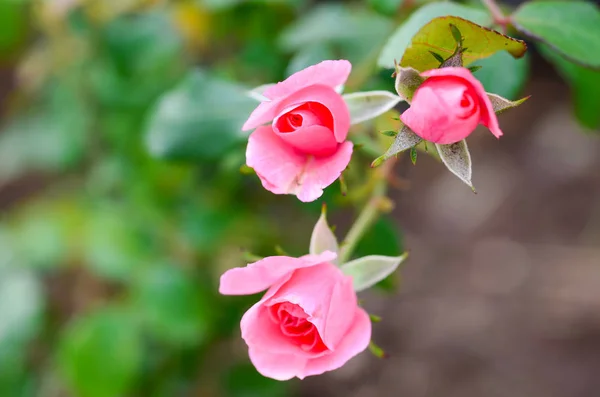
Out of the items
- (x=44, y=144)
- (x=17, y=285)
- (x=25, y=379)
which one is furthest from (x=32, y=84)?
(x=25, y=379)

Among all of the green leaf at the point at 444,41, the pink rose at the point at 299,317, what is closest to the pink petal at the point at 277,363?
the pink rose at the point at 299,317

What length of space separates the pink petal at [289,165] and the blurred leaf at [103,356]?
737 millimetres

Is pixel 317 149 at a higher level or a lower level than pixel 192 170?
higher

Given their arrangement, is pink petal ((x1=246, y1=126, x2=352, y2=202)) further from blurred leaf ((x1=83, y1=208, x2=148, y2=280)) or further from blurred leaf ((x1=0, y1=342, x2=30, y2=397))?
blurred leaf ((x1=0, y1=342, x2=30, y2=397))

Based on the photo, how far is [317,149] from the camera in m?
0.43

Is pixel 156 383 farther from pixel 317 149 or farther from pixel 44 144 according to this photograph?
pixel 317 149

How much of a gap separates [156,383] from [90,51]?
639 millimetres

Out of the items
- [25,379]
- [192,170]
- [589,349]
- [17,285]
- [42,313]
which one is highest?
[192,170]

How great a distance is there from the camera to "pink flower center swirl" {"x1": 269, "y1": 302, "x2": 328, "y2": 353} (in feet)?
1.37

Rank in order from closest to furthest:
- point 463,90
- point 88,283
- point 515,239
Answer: point 463,90 → point 88,283 → point 515,239

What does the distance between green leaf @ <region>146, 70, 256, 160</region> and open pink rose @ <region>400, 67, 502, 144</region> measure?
338 millimetres

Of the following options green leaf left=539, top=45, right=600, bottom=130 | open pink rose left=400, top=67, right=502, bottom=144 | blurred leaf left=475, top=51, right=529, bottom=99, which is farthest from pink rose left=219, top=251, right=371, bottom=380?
green leaf left=539, top=45, right=600, bottom=130

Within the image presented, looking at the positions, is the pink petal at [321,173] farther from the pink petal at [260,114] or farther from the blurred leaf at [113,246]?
the blurred leaf at [113,246]

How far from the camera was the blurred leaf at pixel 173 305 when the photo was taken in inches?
40.7
